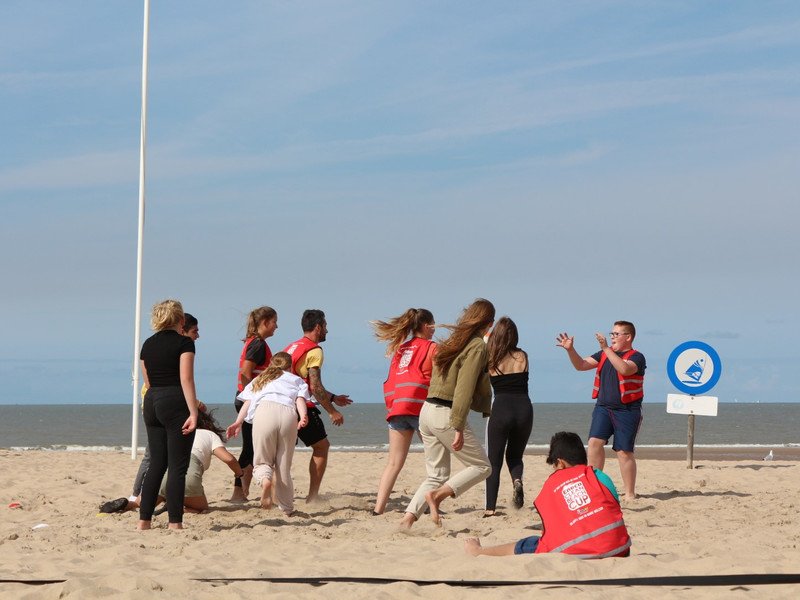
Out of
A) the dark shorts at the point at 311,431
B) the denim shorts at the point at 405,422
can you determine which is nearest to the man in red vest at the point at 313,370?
the dark shorts at the point at 311,431

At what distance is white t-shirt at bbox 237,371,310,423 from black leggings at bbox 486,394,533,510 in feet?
5.39

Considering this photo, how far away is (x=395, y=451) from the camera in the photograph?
25.5 ft

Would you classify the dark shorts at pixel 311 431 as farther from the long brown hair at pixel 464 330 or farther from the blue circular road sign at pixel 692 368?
the blue circular road sign at pixel 692 368

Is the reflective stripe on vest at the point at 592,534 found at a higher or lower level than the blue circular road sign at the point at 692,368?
lower

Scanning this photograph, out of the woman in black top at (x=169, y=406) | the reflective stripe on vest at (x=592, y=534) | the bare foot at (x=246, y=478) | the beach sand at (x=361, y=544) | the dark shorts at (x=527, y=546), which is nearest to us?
the beach sand at (x=361, y=544)

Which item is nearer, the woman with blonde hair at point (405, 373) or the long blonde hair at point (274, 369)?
the woman with blonde hair at point (405, 373)

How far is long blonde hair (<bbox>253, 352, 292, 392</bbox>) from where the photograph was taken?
7.95 m

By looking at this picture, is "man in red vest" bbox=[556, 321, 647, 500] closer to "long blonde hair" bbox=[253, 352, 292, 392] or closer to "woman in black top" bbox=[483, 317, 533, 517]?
"woman in black top" bbox=[483, 317, 533, 517]

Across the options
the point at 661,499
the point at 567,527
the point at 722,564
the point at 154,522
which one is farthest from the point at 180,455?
the point at 661,499

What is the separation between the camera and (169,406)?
22.9ft

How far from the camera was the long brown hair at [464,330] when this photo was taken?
729cm

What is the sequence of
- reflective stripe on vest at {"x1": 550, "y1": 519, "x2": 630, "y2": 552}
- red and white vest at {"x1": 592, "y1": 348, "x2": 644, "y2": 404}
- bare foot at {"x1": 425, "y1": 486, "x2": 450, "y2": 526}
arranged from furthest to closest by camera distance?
red and white vest at {"x1": 592, "y1": 348, "x2": 644, "y2": 404}
bare foot at {"x1": 425, "y1": 486, "x2": 450, "y2": 526}
reflective stripe on vest at {"x1": 550, "y1": 519, "x2": 630, "y2": 552}

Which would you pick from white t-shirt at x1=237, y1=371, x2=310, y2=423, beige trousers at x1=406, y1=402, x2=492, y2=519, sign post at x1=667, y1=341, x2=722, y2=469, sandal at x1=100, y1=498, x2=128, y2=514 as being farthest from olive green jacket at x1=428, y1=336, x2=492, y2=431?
sign post at x1=667, y1=341, x2=722, y2=469

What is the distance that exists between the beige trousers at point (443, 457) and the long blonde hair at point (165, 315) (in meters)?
1.99
